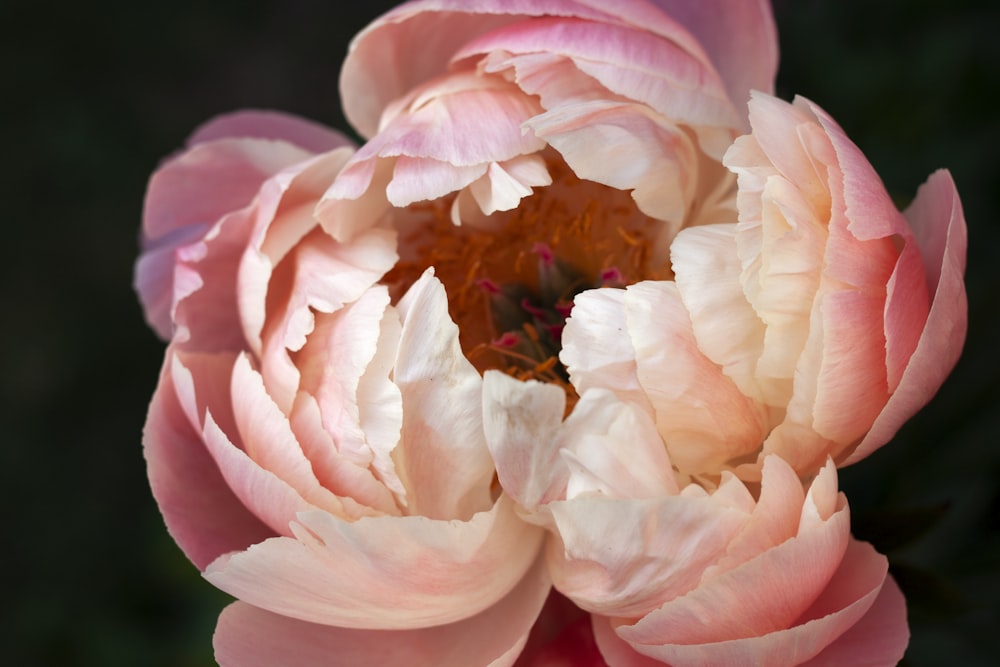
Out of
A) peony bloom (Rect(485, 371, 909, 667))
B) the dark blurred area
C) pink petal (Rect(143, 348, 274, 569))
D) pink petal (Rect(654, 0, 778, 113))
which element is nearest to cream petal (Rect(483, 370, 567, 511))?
peony bloom (Rect(485, 371, 909, 667))

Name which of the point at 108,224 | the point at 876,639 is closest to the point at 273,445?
the point at 876,639

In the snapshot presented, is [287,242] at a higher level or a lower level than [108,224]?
higher

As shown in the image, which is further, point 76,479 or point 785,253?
point 76,479

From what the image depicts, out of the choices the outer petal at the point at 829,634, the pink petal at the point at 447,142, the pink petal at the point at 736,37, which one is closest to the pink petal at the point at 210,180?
the pink petal at the point at 447,142

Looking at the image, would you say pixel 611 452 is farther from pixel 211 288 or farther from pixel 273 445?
pixel 211 288

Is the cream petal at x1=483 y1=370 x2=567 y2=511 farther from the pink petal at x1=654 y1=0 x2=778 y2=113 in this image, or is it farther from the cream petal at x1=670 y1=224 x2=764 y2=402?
the pink petal at x1=654 y1=0 x2=778 y2=113

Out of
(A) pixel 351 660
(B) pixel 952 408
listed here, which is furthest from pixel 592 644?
(B) pixel 952 408

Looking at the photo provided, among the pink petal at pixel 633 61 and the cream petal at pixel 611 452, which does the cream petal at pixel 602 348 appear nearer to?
the cream petal at pixel 611 452

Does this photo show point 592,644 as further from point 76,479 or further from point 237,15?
point 237,15
